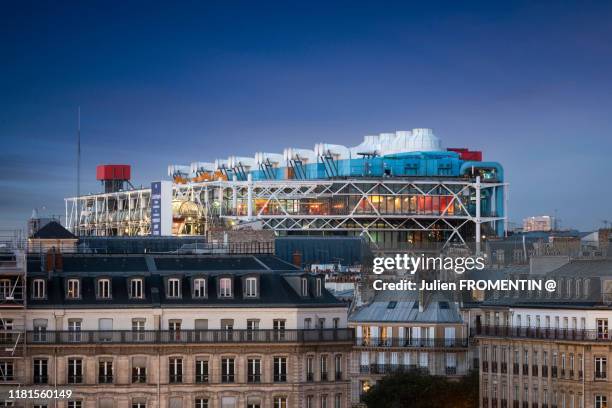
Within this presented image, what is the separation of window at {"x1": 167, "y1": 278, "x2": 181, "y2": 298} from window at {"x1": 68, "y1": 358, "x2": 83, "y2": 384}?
654cm

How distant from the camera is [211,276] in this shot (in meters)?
124

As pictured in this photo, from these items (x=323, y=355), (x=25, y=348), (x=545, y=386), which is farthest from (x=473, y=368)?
(x=25, y=348)

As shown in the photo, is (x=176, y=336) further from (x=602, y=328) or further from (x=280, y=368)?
(x=602, y=328)

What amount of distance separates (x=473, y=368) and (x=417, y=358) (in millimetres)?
7075

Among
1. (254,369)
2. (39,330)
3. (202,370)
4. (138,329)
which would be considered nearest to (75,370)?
(39,330)

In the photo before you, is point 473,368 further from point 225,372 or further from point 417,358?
point 225,372

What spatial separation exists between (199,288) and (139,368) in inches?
229

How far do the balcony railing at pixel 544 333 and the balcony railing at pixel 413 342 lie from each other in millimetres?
12648

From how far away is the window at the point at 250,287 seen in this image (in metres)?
124

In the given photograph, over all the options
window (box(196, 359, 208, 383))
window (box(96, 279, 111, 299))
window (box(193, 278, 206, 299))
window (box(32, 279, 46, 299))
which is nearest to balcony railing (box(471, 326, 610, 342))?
window (box(193, 278, 206, 299))

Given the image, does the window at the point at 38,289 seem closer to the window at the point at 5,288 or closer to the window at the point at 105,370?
the window at the point at 5,288

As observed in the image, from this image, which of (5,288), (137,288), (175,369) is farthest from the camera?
(5,288)

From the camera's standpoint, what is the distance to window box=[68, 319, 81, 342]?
396 ft

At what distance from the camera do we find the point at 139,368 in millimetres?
121250
